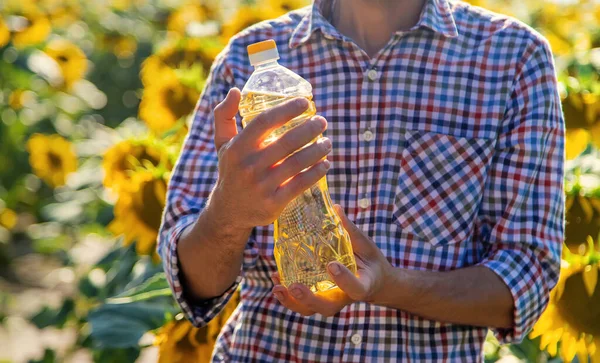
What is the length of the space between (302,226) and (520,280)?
489 mm

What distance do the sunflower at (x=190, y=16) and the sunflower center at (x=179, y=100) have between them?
52.2 inches

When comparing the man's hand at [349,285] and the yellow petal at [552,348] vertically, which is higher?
the man's hand at [349,285]

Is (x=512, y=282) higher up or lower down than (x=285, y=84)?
lower down

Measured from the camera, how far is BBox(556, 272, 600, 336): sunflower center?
2.18m

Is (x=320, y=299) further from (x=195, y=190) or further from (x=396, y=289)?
(x=195, y=190)

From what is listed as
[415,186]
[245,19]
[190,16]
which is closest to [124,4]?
[190,16]

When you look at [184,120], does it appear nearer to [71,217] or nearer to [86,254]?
[71,217]

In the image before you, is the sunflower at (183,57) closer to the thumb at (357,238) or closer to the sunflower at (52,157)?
the sunflower at (52,157)

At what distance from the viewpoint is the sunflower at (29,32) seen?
5.15m

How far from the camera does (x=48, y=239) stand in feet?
16.1

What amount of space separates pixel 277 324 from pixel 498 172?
59cm

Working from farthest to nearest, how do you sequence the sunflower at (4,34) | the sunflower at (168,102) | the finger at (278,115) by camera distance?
the sunflower at (4,34)
the sunflower at (168,102)
the finger at (278,115)

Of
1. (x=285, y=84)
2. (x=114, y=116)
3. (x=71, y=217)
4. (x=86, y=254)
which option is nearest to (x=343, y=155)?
(x=285, y=84)

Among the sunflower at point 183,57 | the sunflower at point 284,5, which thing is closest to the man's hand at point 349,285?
the sunflower at point 183,57
